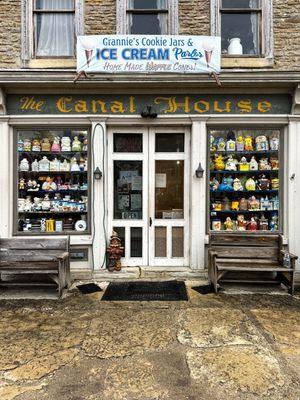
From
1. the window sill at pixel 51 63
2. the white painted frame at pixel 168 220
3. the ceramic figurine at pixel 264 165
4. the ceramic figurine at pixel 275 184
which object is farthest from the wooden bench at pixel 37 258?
the ceramic figurine at pixel 275 184

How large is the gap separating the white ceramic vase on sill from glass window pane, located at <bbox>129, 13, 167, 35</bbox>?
139 cm

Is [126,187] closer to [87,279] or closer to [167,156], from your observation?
[167,156]

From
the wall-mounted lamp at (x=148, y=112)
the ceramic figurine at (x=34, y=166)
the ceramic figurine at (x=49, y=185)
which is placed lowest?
the ceramic figurine at (x=49, y=185)

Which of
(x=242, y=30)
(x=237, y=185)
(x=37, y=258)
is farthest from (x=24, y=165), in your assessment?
(x=242, y=30)

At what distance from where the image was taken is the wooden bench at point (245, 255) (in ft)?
19.0

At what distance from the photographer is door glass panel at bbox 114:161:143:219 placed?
22.2ft

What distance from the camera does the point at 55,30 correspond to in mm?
6633

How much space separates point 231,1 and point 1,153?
5.66 metres

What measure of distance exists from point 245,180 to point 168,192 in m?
1.66

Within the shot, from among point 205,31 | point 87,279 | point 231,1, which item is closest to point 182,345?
point 87,279

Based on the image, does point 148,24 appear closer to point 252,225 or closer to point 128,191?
point 128,191

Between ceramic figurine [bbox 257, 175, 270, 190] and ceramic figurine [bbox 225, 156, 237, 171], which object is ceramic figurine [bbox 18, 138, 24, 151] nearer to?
ceramic figurine [bbox 225, 156, 237, 171]

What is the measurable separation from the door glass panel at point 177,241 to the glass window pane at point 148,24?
4.11 meters

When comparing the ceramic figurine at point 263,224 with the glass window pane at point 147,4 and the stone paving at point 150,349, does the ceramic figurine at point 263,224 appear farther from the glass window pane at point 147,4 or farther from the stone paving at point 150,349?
the glass window pane at point 147,4
